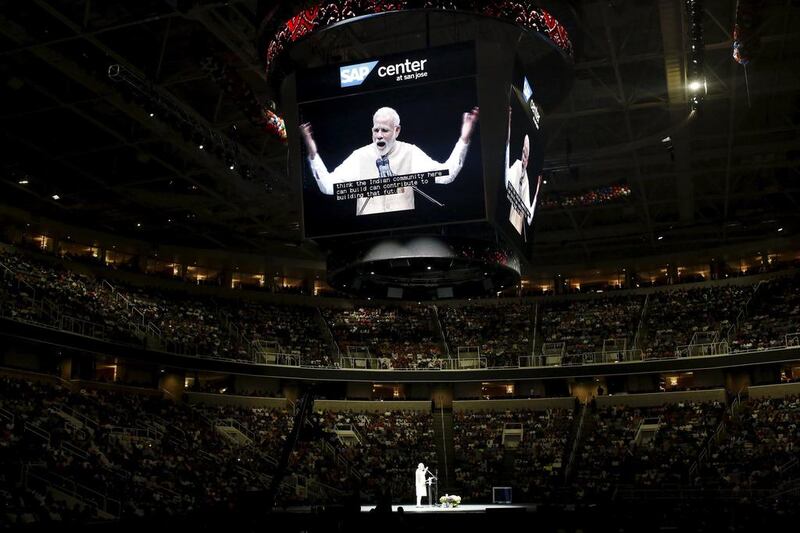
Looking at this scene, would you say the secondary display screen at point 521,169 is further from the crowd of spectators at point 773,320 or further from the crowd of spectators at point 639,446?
the crowd of spectators at point 773,320

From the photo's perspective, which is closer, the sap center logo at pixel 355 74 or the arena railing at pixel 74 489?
the sap center logo at pixel 355 74

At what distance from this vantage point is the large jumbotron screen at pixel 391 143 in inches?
682

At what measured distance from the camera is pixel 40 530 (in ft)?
60.5

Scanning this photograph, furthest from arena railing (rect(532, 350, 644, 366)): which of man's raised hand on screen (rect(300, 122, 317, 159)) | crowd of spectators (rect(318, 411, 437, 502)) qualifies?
A: man's raised hand on screen (rect(300, 122, 317, 159))

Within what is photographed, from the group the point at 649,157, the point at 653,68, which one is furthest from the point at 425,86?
the point at 649,157

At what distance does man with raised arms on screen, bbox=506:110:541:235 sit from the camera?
709 inches

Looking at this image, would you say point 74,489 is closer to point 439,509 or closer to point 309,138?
point 439,509

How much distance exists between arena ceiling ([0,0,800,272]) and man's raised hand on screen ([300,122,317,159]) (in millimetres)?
1192

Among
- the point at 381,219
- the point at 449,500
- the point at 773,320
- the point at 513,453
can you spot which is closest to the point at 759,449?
the point at 773,320

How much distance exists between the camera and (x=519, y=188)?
1873 centimetres

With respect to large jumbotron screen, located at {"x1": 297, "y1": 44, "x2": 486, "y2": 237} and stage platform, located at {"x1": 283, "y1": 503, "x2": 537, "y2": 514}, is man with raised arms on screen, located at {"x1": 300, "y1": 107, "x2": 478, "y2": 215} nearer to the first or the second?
large jumbotron screen, located at {"x1": 297, "y1": 44, "x2": 486, "y2": 237}

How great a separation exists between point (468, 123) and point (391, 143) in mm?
1633

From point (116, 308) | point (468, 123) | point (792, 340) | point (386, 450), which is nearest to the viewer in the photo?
point (468, 123)

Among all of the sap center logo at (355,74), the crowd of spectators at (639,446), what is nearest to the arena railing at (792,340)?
the crowd of spectators at (639,446)
